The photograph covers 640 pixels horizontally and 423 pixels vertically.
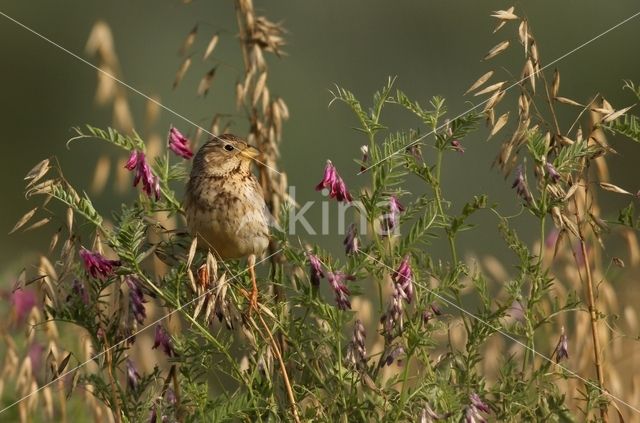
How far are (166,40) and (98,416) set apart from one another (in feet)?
35.4

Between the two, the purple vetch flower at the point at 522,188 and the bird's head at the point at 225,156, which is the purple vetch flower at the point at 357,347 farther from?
the bird's head at the point at 225,156

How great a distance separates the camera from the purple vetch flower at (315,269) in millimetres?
2904

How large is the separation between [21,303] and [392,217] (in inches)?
53.8

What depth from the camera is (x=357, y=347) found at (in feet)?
9.21

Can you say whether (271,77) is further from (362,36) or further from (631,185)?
(631,185)

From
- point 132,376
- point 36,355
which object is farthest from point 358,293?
point 36,355

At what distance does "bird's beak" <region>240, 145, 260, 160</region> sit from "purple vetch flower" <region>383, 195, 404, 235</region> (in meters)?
0.90

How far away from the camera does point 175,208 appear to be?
10.6 feet

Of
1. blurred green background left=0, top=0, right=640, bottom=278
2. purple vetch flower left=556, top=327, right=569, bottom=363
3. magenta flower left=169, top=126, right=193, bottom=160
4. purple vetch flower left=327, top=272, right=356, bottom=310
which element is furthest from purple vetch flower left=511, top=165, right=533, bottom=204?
blurred green background left=0, top=0, right=640, bottom=278

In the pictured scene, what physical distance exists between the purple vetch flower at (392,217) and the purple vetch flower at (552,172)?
35 centimetres

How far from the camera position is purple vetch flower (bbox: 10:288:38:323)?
3.65 m

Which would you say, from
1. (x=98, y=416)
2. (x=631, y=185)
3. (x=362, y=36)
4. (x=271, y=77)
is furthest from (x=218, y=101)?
(x=98, y=416)

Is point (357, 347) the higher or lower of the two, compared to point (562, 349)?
higher

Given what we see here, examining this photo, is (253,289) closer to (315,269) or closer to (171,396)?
(315,269)
